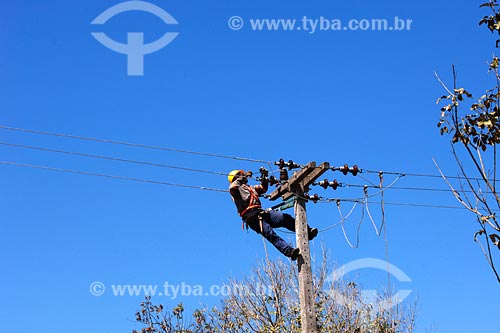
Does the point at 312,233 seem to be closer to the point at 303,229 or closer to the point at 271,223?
the point at 303,229

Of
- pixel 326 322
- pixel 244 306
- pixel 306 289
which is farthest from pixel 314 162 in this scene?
pixel 244 306

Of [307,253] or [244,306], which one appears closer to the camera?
[307,253]

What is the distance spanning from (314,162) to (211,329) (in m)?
11.3

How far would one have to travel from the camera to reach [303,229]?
9.16 m

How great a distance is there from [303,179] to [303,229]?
2.42 feet

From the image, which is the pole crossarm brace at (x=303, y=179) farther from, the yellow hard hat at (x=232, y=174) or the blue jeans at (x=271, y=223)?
the yellow hard hat at (x=232, y=174)

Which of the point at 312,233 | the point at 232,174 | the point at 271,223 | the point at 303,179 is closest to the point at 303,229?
the point at 312,233

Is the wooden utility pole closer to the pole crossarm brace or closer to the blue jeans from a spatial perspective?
the pole crossarm brace

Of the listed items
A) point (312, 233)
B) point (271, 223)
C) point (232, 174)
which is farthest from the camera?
point (232, 174)

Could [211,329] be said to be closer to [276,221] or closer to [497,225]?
[276,221]

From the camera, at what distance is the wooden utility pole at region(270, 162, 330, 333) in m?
8.63

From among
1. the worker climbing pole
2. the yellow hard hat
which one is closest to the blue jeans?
the worker climbing pole

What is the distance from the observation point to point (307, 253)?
29.7 ft

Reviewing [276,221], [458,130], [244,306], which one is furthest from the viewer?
[244,306]
